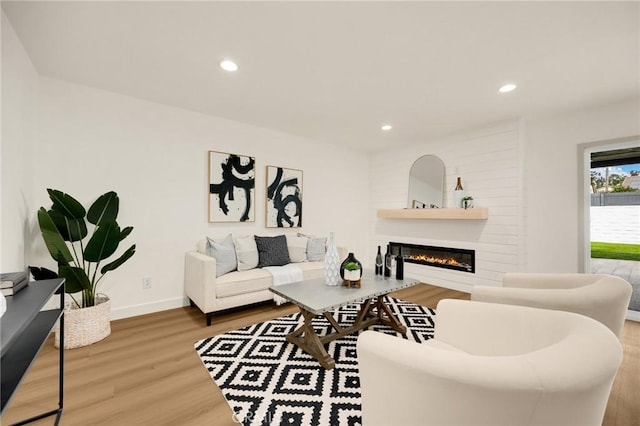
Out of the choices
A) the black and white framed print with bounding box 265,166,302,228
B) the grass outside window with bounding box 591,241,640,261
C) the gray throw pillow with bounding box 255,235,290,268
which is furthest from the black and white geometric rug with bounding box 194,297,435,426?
the grass outside window with bounding box 591,241,640,261

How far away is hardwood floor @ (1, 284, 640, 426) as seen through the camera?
1.51 meters

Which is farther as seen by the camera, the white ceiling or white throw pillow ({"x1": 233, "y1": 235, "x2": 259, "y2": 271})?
white throw pillow ({"x1": 233, "y1": 235, "x2": 259, "y2": 271})

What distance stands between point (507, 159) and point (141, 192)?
4499 millimetres

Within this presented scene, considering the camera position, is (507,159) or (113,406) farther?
(507,159)

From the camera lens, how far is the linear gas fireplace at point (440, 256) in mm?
3995

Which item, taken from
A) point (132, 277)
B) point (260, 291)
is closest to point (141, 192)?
point (132, 277)

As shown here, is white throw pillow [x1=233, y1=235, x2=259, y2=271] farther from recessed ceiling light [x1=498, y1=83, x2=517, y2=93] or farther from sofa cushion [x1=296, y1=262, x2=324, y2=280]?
recessed ceiling light [x1=498, y1=83, x2=517, y2=93]

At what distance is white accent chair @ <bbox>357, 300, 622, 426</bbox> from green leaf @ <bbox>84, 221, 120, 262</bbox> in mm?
2388

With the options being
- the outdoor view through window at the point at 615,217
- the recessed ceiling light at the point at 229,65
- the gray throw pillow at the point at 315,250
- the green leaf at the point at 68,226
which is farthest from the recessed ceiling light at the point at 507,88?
the green leaf at the point at 68,226

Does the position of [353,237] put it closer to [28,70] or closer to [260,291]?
[260,291]

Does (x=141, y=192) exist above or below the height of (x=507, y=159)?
below

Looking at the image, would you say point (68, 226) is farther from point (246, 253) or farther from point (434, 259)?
point (434, 259)

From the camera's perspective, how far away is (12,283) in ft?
3.92

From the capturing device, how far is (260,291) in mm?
3066
